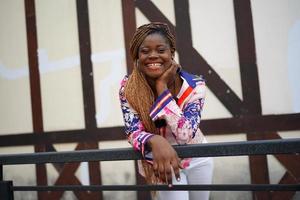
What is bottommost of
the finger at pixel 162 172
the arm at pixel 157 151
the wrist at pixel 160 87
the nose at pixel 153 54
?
the finger at pixel 162 172

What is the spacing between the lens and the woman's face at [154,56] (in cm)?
178

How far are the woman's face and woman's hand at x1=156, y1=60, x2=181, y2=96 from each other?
0.02m

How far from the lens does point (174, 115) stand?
5.48 feet

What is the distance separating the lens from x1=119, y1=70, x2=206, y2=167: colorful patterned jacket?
1661 mm

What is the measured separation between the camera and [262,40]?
11.3 ft

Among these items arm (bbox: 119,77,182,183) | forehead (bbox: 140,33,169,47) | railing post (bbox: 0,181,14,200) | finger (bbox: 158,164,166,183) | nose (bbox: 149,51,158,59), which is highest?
forehead (bbox: 140,33,169,47)

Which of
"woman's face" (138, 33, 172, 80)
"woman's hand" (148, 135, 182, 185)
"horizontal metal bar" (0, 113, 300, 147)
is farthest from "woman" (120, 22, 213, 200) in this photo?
"horizontal metal bar" (0, 113, 300, 147)

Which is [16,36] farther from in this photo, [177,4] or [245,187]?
[245,187]

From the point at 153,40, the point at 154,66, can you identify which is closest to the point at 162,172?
the point at 154,66

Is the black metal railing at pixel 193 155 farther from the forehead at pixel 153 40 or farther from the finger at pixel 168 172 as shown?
the forehead at pixel 153 40

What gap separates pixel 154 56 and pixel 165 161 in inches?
21.8

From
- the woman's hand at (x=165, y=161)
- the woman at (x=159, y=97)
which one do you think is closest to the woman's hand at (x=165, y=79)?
the woman at (x=159, y=97)

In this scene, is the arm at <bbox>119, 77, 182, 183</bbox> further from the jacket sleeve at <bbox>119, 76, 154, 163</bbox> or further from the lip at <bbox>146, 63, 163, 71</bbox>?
the lip at <bbox>146, 63, 163, 71</bbox>

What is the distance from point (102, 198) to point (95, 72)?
1.37 meters
